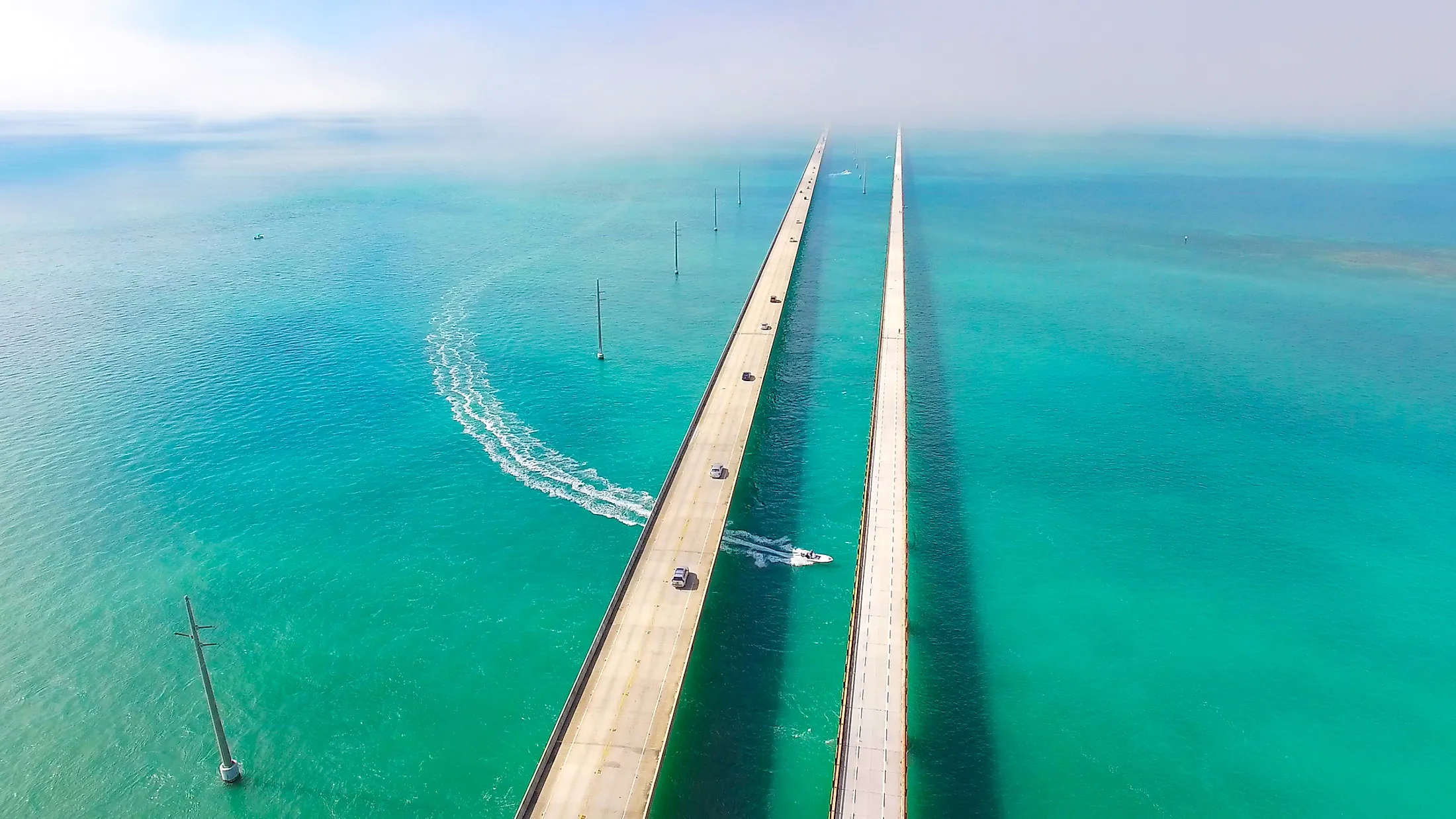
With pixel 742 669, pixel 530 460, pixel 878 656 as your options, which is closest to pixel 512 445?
pixel 530 460

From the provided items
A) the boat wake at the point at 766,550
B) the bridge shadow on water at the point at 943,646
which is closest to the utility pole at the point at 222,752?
the boat wake at the point at 766,550

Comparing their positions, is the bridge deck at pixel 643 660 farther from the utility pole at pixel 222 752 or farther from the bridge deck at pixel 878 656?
the utility pole at pixel 222 752

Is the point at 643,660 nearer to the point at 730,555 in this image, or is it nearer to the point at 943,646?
the point at 730,555

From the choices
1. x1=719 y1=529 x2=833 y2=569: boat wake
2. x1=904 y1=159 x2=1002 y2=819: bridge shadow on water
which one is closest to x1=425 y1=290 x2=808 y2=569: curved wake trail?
x1=719 y1=529 x2=833 y2=569: boat wake

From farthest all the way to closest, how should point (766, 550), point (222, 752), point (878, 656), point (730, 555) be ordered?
point (766, 550) < point (730, 555) < point (878, 656) < point (222, 752)

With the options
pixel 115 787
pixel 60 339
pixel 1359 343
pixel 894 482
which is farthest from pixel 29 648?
pixel 1359 343

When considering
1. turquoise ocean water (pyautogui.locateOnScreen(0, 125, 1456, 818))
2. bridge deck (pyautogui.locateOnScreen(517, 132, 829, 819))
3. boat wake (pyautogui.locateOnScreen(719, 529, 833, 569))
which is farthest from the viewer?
boat wake (pyautogui.locateOnScreen(719, 529, 833, 569))

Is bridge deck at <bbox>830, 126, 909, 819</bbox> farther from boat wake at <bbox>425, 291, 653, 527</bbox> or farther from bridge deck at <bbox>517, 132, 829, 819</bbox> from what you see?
boat wake at <bbox>425, 291, 653, 527</bbox>

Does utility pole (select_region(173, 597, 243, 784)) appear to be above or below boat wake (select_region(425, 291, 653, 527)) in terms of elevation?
below
